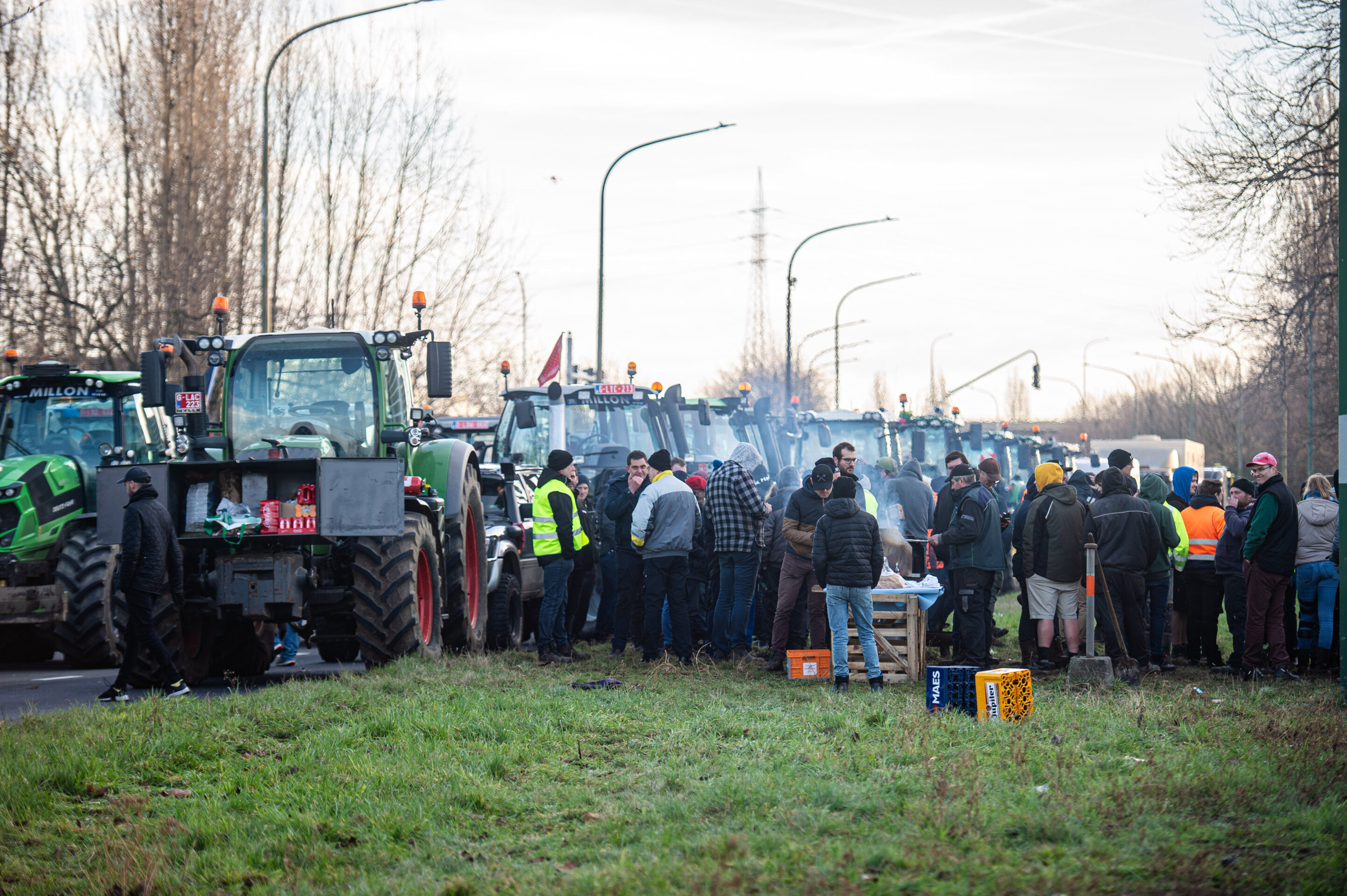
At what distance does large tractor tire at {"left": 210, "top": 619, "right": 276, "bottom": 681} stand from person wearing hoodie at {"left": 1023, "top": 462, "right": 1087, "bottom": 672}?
7.10 m

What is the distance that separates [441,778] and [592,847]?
5.33ft

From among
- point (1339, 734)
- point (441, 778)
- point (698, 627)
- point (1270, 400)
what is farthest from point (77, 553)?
point (1270, 400)

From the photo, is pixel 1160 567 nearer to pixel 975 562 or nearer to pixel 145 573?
pixel 975 562

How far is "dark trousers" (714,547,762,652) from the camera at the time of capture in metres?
13.3

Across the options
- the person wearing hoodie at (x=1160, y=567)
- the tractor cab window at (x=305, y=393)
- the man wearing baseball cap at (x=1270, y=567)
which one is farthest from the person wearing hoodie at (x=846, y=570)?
the tractor cab window at (x=305, y=393)

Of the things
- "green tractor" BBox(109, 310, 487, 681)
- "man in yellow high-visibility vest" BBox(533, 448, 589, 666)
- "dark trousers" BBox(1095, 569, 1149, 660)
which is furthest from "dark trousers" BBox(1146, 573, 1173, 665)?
"green tractor" BBox(109, 310, 487, 681)

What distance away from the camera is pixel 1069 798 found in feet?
21.1

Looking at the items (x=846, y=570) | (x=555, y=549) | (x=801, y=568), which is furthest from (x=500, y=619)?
(x=846, y=570)

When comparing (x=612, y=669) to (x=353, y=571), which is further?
(x=612, y=669)

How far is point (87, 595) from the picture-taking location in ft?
41.5

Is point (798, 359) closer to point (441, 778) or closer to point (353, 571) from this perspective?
point (353, 571)

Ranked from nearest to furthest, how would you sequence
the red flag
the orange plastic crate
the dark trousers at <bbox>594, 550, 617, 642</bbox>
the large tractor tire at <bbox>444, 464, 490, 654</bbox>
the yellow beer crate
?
the yellow beer crate → the orange plastic crate → the large tractor tire at <bbox>444, 464, 490, 654</bbox> → the dark trousers at <bbox>594, 550, 617, 642</bbox> → the red flag

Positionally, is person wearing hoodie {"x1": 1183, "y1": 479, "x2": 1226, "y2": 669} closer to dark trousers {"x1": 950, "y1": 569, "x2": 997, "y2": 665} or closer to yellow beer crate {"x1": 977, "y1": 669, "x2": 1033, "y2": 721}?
dark trousers {"x1": 950, "y1": 569, "x2": 997, "y2": 665}

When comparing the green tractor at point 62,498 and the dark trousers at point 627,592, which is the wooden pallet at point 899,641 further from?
the green tractor at point 62,498
